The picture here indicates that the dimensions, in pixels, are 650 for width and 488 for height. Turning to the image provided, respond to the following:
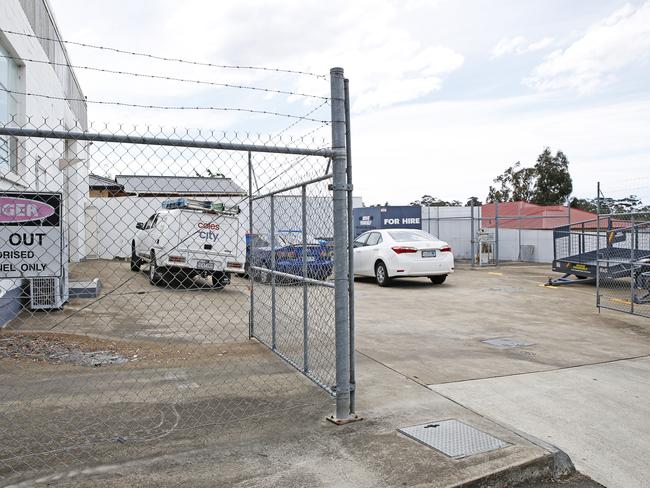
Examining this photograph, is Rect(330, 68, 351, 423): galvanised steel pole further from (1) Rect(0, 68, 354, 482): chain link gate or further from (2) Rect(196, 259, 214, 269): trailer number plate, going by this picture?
(2) Rect(196, 259, 214, 269): trailer number plate

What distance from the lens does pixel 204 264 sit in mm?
12109

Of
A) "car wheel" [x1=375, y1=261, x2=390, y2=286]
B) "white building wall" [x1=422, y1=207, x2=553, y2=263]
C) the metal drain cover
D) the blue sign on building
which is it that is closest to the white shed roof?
the metal drain cover

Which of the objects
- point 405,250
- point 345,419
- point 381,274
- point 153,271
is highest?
point 405,250

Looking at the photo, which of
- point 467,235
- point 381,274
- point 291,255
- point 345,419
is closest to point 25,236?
point 345,419

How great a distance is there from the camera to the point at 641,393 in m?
5.18

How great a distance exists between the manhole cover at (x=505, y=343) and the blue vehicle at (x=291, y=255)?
9.43ft

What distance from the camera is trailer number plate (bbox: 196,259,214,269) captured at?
39.5 ft

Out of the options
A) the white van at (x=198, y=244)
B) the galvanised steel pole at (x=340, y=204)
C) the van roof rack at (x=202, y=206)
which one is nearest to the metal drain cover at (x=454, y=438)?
the galvanised steel pole at (x=340, y=204)

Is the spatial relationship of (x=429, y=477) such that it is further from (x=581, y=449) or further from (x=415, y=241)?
(x=415, y=241)

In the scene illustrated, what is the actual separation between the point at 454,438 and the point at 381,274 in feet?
33.0

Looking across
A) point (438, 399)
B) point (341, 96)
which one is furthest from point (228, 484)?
point (341, 96)

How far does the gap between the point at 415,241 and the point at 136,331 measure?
764 centimetres

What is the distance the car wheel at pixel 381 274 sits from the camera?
1370 centimetres

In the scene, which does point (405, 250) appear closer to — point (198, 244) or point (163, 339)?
point (198, 244)
